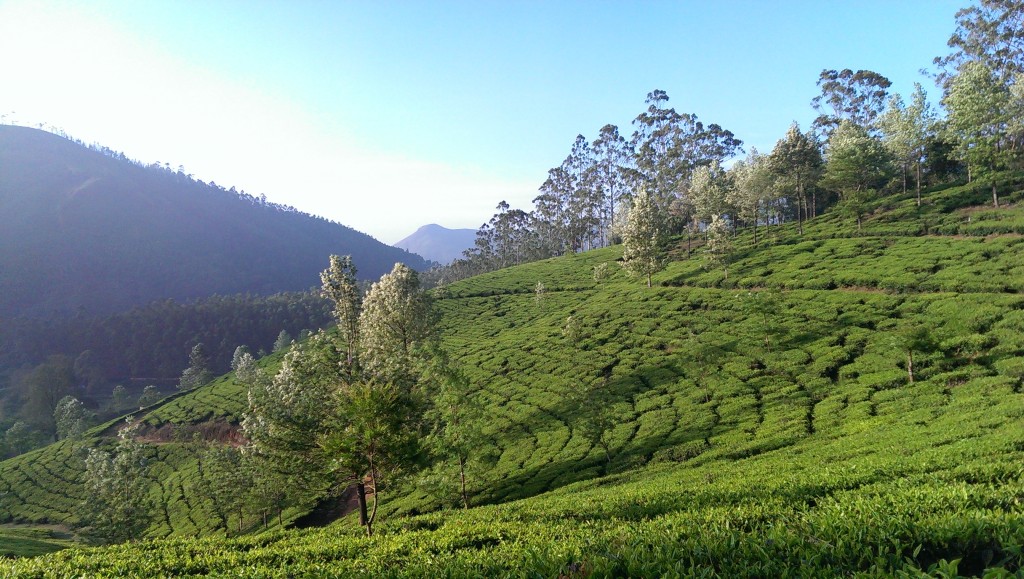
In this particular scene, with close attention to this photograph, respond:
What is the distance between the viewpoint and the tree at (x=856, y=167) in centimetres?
6681

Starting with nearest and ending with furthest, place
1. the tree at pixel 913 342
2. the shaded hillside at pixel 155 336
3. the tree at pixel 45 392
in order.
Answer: the tree at pixel 913 342 < the tree at pixel 45 392 < the shaded hillside at pixel 155 336

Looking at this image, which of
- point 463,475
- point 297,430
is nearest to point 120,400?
point 297,430

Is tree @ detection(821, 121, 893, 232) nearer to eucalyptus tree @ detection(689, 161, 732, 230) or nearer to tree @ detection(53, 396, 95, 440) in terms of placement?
eucalyptus tree @ detection(689, 161, 732, 230)

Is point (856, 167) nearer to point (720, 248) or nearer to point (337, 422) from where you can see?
point (720, 248)

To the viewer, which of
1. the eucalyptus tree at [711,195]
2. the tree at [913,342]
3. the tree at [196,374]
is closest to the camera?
the tree at [913,342]

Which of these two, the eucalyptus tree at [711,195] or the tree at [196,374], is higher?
the eucalyptus tree at [711,195]

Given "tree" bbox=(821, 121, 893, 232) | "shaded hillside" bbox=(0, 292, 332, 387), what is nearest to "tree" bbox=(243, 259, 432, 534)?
"tree" bbox=(821, 121, 893, 232)

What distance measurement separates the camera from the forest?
7.57 m

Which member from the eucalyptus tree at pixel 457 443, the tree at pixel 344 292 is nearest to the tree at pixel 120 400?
the tree at pixel 344 292

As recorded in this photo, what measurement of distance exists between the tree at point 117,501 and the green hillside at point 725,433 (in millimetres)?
4534

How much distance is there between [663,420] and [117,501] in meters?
40.5

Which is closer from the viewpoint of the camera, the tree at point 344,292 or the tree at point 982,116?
the tree at point 344,292

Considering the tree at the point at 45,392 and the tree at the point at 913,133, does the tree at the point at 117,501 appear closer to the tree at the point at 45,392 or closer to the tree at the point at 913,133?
the tree at the point at 45,392

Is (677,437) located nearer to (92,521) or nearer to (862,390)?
(862,390)
